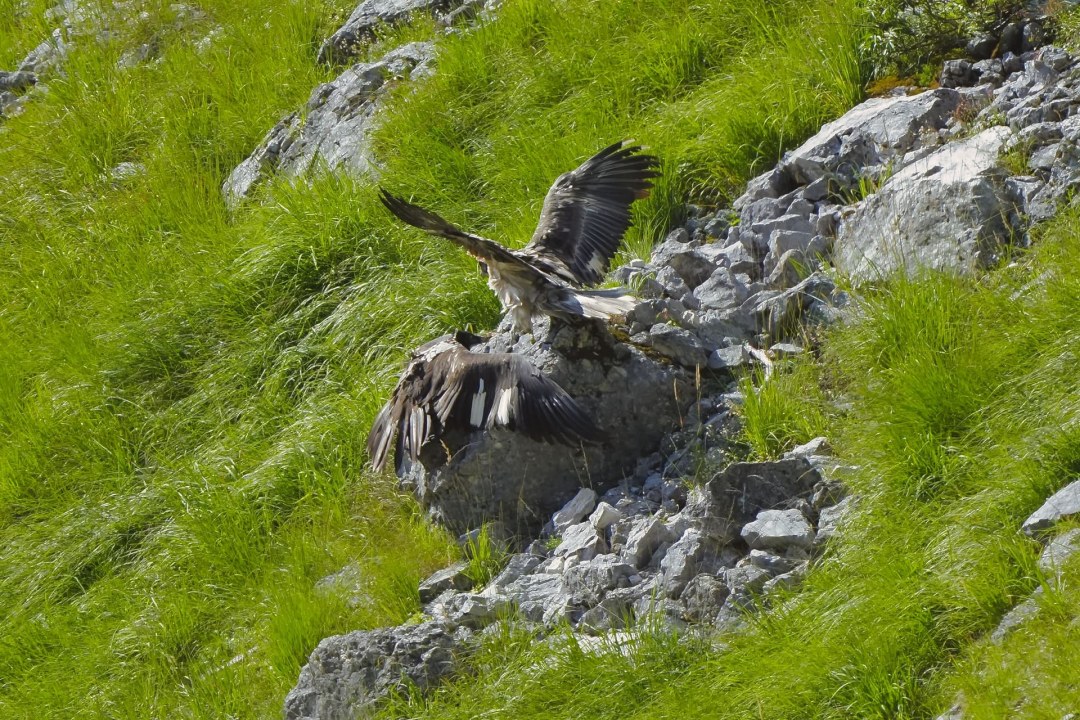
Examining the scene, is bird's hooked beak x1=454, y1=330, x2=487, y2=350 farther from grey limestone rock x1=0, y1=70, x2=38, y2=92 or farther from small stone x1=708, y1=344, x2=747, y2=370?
grey limestone rock x1=0, y1=70, x2=38, y2=92

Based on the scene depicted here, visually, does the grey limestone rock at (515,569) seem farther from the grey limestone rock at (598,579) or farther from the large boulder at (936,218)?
the large boulder at (936,218)

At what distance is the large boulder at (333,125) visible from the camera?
29.5 ft

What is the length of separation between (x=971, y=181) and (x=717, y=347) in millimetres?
1342

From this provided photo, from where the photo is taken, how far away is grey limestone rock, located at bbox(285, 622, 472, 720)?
185 inches

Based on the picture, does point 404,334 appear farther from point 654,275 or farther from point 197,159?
point 197,159

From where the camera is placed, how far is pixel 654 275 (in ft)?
20.7

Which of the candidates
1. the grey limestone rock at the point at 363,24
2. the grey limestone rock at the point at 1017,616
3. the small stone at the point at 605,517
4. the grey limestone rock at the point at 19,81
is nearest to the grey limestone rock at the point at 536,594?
the small stone at the point at 605,517

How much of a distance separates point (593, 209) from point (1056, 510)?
3.42 m

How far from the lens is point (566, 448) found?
5.61 meters

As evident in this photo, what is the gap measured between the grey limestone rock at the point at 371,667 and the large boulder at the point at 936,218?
2444mm

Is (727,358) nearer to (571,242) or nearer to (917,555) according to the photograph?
(571,242)

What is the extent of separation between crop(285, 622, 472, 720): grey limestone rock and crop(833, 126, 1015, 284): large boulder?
2444 mm

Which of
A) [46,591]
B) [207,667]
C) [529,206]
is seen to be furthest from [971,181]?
[46,591]

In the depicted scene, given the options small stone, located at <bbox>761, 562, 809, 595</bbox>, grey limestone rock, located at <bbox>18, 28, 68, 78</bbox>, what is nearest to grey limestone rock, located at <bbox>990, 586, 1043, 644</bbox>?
small stone, located at <bbox>761, 562, 809, 595</bbox>
